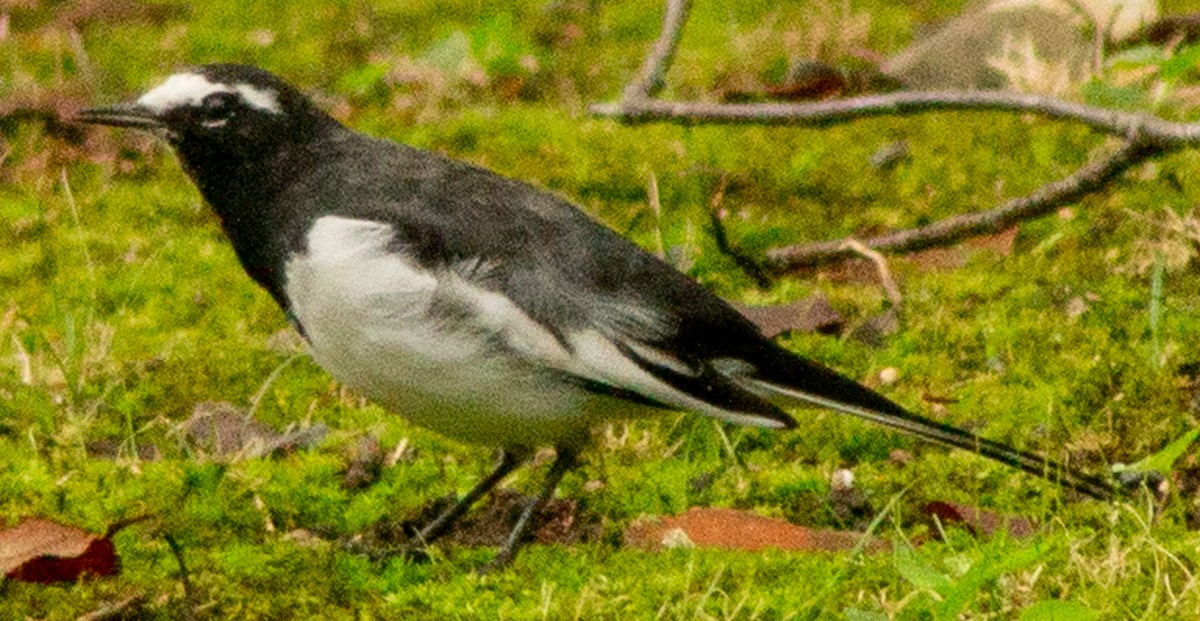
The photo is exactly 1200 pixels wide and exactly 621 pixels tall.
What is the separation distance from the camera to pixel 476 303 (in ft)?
14.2

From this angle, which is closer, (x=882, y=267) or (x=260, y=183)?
(x=260, y=183)

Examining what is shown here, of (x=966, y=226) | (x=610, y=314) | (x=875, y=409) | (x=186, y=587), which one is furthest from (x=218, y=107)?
(x=966, y=226)

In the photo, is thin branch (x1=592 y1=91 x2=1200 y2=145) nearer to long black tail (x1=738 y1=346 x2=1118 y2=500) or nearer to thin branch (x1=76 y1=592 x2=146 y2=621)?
long black tail (x1=738 y1=346 x2=1118 y2=500)

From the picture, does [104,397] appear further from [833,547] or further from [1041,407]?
[1041,407]

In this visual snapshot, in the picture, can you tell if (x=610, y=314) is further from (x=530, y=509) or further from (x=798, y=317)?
(x=798, y=317)

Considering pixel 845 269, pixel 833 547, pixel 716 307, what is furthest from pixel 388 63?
Answer: pixel 833 547

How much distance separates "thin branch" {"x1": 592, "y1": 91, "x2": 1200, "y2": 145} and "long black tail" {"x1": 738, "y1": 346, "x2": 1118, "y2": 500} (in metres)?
1.20

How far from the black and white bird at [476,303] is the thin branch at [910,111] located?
1.14m

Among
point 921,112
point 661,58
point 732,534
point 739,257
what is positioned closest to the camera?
point 732,534

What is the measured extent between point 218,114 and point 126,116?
0.22 metres

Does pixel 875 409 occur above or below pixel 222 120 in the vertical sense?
below

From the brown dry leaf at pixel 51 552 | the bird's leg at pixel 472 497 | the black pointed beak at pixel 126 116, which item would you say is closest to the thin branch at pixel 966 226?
Answer: the bird's leg at pixel 472 497

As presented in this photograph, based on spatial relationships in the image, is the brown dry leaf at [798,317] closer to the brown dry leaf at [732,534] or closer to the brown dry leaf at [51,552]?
the brown dry leaf at [732,534]

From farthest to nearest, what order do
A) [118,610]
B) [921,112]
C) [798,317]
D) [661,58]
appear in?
[661,58]
[921,112]
[798,317]
[118,610]
